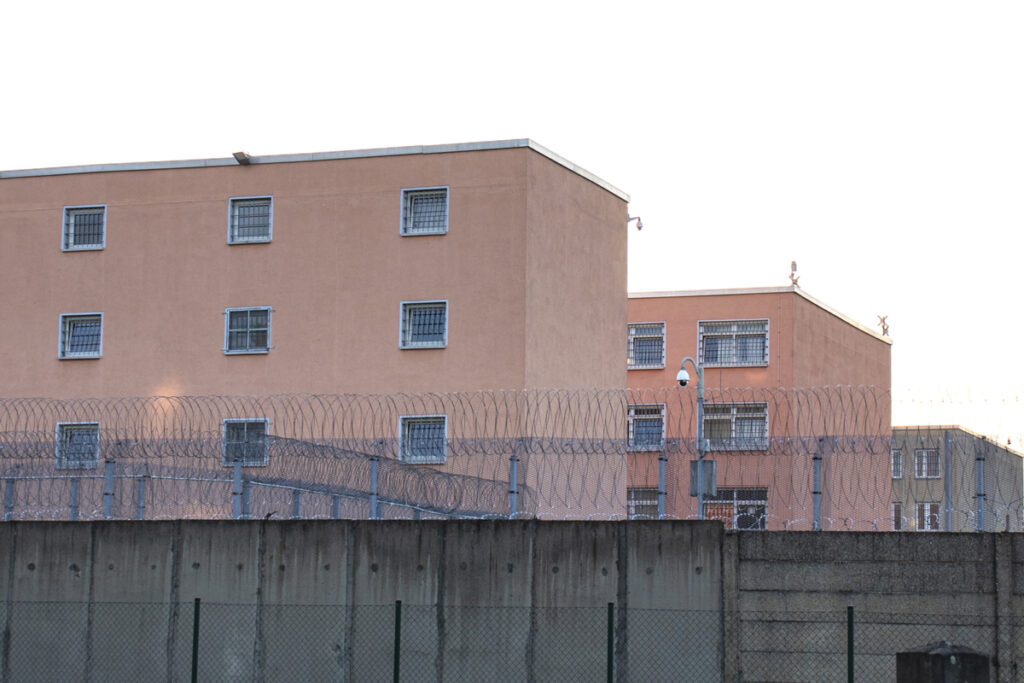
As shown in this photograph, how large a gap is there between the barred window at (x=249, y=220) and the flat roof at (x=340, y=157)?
0.88m

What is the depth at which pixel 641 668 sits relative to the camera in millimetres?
17156

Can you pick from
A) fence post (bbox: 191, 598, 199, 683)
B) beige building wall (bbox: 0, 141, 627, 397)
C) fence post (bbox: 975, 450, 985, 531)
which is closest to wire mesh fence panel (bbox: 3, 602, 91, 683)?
fence post (bbox: 191, 598, 199, 683)

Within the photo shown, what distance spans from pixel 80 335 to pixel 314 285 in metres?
5.84

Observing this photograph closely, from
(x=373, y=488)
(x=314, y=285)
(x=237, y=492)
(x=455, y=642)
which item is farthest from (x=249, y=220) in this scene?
(x=455, y=642)

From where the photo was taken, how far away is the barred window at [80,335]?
3550 cm

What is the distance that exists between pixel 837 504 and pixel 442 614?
23082 millimetres

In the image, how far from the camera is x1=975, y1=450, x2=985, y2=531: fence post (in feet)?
54.5

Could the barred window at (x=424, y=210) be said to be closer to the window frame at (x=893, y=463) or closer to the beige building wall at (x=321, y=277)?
the beige building wall at (x=321, y=277)

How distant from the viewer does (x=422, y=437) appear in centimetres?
3284

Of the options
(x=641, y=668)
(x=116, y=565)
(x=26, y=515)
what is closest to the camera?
(x=641, y=668)

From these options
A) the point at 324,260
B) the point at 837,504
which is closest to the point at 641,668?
the point at 324,260

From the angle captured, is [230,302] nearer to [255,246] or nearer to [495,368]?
[255,246]

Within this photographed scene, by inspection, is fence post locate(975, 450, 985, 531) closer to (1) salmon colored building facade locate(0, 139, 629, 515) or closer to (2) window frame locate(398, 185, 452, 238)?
(1) salmon colored building facade locate(0, 139, 629, 515)

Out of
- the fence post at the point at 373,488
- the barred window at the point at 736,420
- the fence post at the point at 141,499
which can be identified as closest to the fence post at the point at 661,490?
the fence post at the point at 373,488
